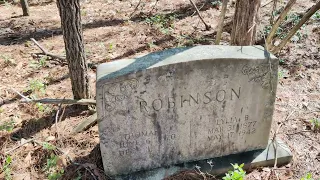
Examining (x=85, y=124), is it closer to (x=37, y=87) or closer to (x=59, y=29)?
(x=37, y=87)

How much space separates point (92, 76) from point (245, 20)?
2.63 m

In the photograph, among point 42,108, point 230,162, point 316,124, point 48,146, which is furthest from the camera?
point 42,108

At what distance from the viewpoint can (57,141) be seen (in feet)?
12.8

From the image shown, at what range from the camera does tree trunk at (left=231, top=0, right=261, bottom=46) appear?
4254 millimetres

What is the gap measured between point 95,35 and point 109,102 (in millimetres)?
4377

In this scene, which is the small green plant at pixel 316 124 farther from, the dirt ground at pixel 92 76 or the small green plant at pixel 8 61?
the small green plant at pixel 8 61

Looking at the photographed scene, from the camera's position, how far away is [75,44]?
161 inches

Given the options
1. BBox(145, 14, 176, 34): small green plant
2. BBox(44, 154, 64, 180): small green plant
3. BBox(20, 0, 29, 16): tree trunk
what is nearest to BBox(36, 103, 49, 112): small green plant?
BBox(44, 154, 64, 180): small green plant

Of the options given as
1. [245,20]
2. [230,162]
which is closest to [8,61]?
[245,20]

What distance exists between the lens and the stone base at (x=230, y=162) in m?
3.40

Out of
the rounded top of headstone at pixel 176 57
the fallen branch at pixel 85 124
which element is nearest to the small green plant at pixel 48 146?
the fallen branch at pixel 85 124

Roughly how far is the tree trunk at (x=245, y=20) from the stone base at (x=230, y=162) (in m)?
1.59

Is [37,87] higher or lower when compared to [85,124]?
higher

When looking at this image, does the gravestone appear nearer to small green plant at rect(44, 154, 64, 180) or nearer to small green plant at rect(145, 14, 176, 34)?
small green plant at rect(44, 154, 64, 180)
